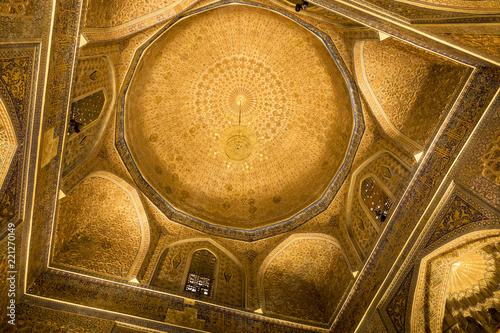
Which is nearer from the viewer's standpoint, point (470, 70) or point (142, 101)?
point (470, 70)

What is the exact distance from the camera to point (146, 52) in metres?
7.02

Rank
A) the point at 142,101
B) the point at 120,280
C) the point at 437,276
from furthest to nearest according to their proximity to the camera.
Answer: the point at 142,101, the point at 120,280, the point at 437,276

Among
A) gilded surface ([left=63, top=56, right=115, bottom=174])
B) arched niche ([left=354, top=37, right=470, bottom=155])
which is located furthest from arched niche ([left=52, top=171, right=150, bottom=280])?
arched niche ([left=354, top=37, right=470, bottom=155])

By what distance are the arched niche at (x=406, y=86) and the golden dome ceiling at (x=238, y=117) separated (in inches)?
46.2

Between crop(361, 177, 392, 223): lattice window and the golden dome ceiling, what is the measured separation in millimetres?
1185

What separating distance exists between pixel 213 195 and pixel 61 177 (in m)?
4.24

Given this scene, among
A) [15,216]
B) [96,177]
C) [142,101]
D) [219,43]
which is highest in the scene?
[219,43]

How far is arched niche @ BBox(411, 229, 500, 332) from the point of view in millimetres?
4273

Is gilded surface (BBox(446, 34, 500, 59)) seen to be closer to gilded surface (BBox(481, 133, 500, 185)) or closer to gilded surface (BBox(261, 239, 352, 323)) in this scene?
gilded surface (BBox(481, 133, 500, 185))

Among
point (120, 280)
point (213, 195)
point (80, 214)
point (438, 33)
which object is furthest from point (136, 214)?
point (438, 33)

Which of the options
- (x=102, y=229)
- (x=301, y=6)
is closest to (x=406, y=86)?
(x=301, y=6)

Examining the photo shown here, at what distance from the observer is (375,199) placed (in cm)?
628

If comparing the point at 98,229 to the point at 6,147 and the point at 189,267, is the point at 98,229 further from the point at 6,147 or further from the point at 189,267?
the point at 6,147

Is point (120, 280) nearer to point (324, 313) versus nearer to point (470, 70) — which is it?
point (324, 313)
